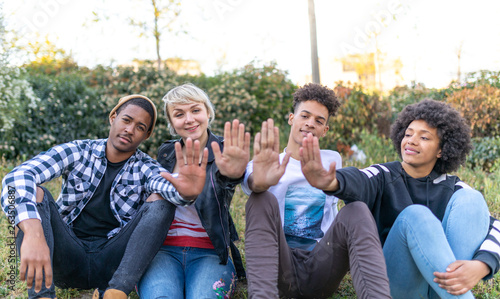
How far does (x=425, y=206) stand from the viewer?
2.32m

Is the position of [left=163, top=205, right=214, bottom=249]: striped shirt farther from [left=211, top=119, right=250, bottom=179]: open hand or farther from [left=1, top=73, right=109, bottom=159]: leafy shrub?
[left=1, top=73, right=109, bottom=159]: leafy shrub

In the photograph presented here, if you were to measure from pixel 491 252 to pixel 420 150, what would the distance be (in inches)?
28.3

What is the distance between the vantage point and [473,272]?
6.89 feet

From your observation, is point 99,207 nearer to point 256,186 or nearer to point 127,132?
point 127,132

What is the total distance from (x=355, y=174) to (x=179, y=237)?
1.19 m

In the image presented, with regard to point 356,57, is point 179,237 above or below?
below

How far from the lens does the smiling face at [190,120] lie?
9.02 ft

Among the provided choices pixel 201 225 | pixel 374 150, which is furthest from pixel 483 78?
pixel 201 225

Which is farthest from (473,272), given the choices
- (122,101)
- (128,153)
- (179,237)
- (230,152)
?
(122,101)

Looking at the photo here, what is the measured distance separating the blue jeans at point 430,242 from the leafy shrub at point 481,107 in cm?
432

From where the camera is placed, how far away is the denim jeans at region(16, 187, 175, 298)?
2.29 metres

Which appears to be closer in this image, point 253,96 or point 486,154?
point 486,154

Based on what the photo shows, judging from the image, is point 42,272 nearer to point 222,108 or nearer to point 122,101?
point 122,101

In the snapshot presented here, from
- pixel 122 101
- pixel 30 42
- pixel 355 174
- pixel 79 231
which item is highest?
pixel 30 42
